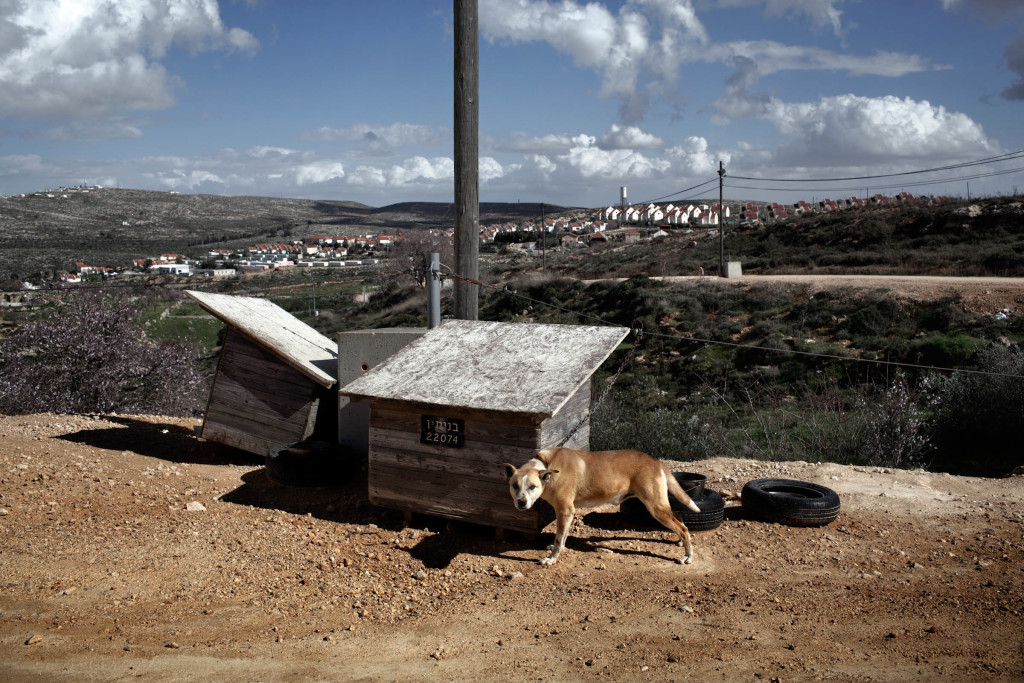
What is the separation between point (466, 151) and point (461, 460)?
159 inches

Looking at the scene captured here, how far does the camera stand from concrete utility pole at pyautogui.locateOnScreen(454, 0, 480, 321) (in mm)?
9031

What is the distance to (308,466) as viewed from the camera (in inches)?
343

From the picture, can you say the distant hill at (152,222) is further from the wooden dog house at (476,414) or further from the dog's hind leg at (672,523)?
the dog's hind leg at (672,523)

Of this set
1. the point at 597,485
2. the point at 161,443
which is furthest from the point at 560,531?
the point at 161,443

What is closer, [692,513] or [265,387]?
[692,513]

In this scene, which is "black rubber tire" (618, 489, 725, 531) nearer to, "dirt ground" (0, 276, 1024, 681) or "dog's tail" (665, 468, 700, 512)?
"dirt ground" (0, 276, 1024, 681)

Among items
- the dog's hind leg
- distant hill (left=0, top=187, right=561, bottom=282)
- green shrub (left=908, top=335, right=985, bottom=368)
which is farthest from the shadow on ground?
distant hill (left=0, top=187, right=561, bottom=282)

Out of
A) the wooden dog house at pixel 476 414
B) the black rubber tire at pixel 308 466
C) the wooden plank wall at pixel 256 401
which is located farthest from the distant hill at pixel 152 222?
the wooden dog house at pixel 476 414

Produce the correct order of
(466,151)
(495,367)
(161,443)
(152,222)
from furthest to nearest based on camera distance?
(152,222), (161,443), (466,151), (495,367)

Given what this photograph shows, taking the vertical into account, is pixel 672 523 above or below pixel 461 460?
below

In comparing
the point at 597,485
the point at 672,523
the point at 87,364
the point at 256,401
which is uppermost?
the point at 256,401

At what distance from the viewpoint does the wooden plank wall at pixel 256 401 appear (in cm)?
952

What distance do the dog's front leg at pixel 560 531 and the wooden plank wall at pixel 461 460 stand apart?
0.33 m

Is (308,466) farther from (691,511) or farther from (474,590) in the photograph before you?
(691,511)
